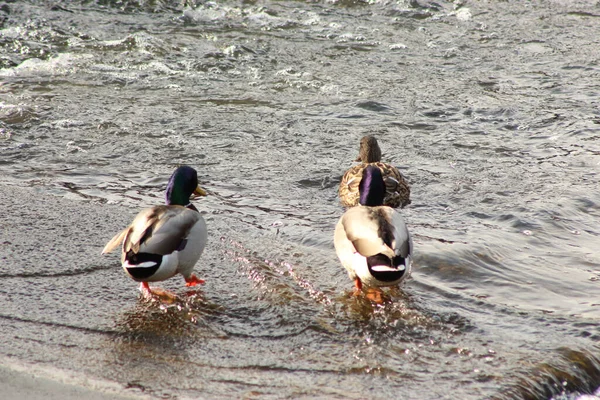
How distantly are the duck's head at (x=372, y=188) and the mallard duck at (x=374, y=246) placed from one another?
0.43ft

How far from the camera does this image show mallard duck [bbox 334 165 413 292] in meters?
4.73

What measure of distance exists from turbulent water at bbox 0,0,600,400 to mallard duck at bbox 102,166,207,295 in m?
0.20

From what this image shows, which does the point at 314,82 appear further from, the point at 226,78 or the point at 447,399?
the point at 447,399

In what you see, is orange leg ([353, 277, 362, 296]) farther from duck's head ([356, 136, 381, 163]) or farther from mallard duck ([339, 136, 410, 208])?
duck's head ([356, 136, 381, 163])

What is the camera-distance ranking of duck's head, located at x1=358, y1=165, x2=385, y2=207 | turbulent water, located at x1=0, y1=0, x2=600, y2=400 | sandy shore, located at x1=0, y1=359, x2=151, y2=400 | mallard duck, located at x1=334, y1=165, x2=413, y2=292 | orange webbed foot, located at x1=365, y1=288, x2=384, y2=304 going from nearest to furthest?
sandy shore, located at x1=0, y1=359, x2=151, y2=400
turbulent water, located at x1=0, y1=0, x2=600, y2=400
mallard duck, located at x1=334, y1=165, x2=413, y2=292
orange webbed foot, located at x1=365, y1=288, x2=384, y2=304
duck's head, located at x1=358, y1=165, x2=385, y2=207

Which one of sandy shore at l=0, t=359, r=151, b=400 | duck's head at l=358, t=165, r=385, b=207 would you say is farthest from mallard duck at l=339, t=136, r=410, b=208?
sandy shore at l=0, t=359, r=151, b=400

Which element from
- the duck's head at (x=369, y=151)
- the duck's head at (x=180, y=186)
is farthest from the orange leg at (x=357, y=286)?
the duck's head at (x=369, y=151)

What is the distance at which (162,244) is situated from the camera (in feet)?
15.5

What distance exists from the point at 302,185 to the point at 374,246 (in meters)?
2.69

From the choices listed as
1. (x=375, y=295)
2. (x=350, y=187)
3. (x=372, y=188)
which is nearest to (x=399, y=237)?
(x=375, y=295)

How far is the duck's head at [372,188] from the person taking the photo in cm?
557

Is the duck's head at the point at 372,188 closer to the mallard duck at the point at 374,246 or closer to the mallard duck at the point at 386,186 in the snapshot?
the mallard duck at the point at 374,246

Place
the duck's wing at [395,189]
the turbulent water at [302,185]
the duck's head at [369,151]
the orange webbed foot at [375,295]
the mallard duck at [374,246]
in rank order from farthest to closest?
the duck's head at [369,151], the duck's wing at [395,189], the orange webbed foot at [375,295], the mallard duck at [374,246], the turbulent water at [302,185]

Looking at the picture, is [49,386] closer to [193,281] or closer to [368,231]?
[193,281]
